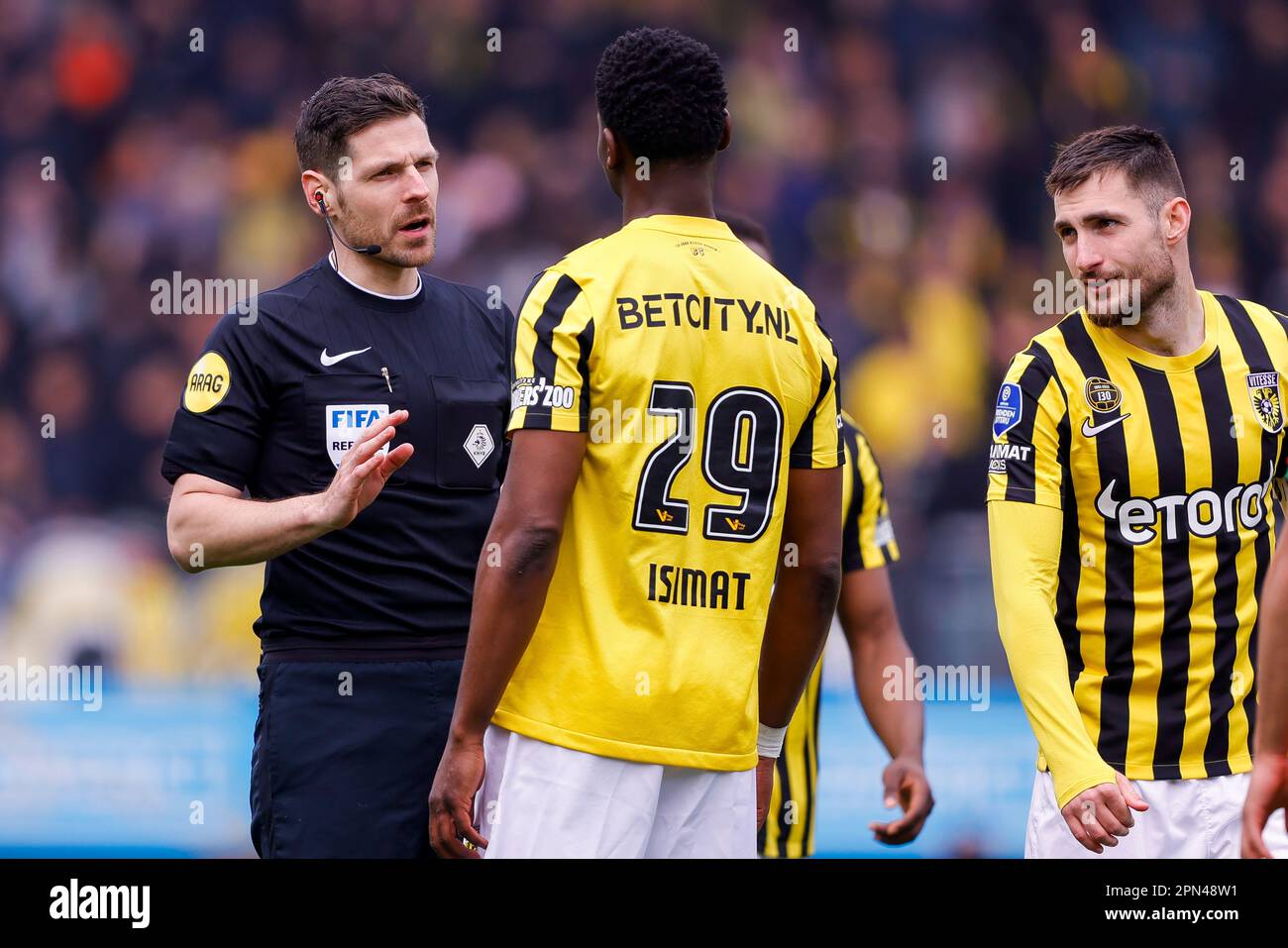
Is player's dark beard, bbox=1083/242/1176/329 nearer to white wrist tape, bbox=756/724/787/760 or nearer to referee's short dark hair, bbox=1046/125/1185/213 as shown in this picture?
referee's short dark hair, bbox=1046/125/1185/213

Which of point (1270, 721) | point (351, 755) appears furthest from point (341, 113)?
point (1270, 721)

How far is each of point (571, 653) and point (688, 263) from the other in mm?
771

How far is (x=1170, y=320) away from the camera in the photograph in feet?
11.5

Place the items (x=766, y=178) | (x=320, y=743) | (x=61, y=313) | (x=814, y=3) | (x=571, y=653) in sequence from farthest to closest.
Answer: (x=814, y=3) < (x=766, y=178) < (x=61, y=313) < (x=320, y=743) < (x=571, y=653)

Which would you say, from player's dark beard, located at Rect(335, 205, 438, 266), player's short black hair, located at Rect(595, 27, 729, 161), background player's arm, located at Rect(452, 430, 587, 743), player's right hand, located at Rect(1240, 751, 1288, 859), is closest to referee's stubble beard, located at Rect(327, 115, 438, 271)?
player's dark beard, located at Rect(335, 205, 438, 266)

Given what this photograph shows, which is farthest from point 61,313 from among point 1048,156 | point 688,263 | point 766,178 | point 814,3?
point 688,263

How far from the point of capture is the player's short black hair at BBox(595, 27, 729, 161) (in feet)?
9.81

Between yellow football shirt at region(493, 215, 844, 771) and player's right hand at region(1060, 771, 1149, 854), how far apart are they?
2.32ft

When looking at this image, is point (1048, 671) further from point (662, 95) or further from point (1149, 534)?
point (662, 95)

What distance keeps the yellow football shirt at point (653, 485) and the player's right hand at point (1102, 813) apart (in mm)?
708

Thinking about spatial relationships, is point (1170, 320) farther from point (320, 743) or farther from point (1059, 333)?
point (320, 743)

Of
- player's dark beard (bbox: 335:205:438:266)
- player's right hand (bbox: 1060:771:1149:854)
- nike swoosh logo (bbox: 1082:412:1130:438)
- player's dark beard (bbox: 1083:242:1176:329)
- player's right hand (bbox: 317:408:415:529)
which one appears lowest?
player's right hand (bbox: 1060:771:1149:854)

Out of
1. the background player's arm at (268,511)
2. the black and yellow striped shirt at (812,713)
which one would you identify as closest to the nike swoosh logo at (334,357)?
the background player's arm at (268,511)

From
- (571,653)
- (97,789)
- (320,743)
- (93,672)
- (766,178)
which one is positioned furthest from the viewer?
(766,178)
